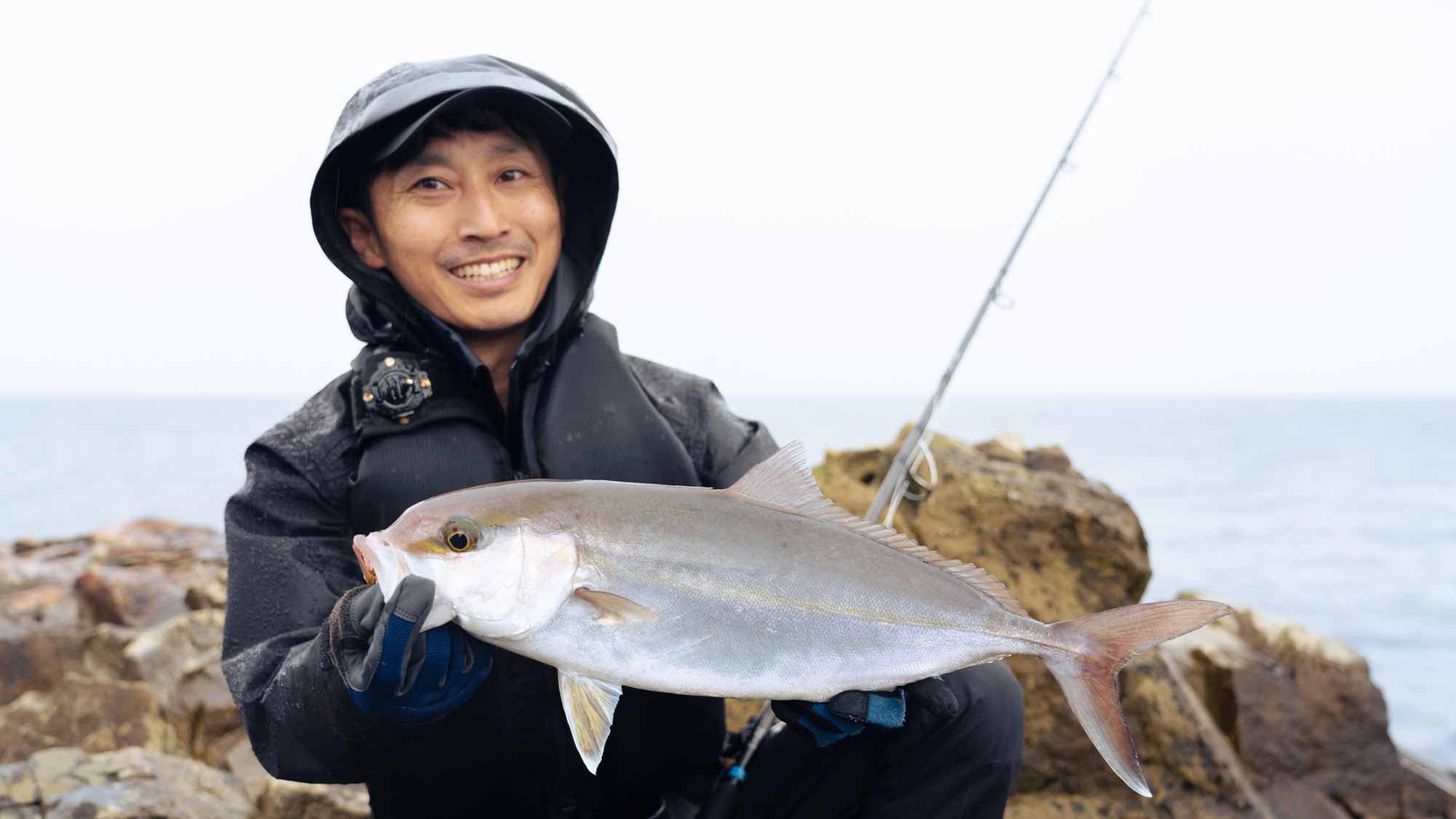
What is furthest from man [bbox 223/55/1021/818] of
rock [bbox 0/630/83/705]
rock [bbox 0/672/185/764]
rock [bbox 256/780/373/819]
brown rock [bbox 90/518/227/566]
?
brown rock [bbox 90/518/227/566]

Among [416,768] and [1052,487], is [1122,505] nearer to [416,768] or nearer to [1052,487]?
[1052,487]

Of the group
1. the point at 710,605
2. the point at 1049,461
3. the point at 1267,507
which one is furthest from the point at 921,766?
the point at 1267,507

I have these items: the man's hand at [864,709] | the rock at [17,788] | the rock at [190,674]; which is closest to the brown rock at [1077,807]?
the man's hand at [864,709]

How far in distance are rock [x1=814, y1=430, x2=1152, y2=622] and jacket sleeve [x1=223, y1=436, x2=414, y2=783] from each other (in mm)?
2479

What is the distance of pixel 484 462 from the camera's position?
289 cm

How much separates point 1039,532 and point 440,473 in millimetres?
2764

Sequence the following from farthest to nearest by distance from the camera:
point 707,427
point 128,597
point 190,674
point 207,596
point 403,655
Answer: point 128,597
point 207,596
point 190,674
point 707,427
point 403,655

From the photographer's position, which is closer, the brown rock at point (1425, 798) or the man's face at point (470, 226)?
the man's face at point (470, 226)

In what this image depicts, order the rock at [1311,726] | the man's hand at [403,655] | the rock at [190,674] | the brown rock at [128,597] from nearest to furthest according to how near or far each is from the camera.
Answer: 1. the man's hand at [403,655]
2. the rock at [1311,726]
3. the rock at [190,674]
4. the brown rock at [128,597]

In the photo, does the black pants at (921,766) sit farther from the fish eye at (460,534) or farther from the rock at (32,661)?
the rock at (32,661)

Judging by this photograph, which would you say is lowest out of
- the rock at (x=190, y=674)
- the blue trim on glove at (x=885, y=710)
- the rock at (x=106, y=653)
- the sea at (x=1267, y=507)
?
the sea at (x=1267, y=507)

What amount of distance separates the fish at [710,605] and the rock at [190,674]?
3739 millimetres

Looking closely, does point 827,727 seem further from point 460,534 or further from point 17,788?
point 17,788

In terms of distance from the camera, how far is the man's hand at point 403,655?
1.99m
